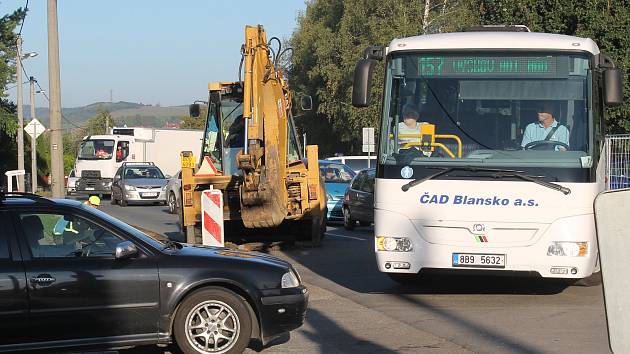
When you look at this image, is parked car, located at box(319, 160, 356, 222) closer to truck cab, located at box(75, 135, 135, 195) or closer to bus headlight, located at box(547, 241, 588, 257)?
bus headlight, located at box(547, 241, 588, 257)

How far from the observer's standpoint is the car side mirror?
7328 mm

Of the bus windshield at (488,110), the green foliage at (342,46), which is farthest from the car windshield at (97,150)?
the bus windshield at (488,110)

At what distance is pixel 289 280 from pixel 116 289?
5.05 feet

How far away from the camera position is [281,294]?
25.2 feet

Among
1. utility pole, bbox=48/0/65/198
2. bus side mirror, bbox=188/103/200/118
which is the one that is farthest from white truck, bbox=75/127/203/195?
utility pole, bbox=48/0/65/198

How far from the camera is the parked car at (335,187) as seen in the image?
24.3m

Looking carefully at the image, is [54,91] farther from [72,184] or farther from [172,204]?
[72,184]

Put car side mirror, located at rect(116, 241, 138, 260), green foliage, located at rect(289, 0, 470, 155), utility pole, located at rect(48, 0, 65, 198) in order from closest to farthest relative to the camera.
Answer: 1. car side mirror, located at rect(116, 241, 138, 260)
2. utility pole, located at rect(48, 0, 65, 198)
3. green foliage, located at rect(289, 0, 470, 155)

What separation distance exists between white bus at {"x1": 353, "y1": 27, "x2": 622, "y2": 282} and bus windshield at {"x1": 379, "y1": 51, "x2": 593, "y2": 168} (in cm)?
1

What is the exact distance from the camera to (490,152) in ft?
33.7

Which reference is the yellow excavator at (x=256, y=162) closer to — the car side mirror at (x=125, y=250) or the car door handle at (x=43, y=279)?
the car side mirror at (x=125, y=250)

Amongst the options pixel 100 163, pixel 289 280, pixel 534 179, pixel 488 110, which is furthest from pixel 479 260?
pixel 100 163

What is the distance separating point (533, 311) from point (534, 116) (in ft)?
7.51

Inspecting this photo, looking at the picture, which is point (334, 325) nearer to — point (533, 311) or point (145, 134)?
point (533, 311)
